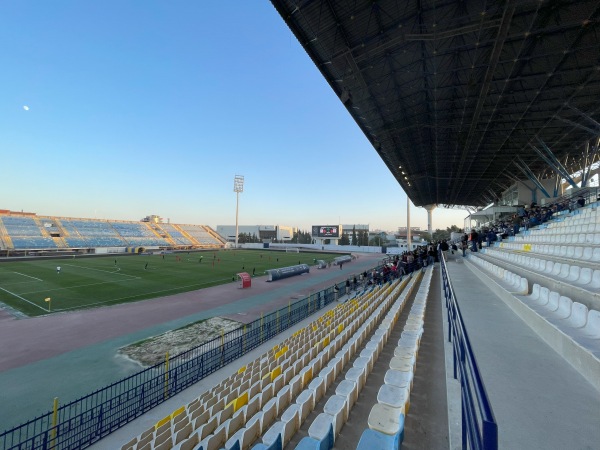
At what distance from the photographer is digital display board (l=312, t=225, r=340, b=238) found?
8144cm

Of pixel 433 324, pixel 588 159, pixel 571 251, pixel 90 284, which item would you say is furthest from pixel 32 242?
pixel 588 159

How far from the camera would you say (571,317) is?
176 inches

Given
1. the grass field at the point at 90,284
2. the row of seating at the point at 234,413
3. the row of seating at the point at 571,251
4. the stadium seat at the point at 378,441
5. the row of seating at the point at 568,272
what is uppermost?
the row of seating at the point at 571,251

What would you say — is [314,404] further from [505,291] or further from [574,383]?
[505,291]

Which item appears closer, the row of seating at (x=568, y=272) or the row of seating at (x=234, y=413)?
the row of seating at (x=234, y=413)

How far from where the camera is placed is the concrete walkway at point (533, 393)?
2395 mm

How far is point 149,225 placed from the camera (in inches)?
3339

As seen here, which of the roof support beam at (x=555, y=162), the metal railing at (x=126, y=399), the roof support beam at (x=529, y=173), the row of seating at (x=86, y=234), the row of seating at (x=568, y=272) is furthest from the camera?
the row of seating at (x=86, y=234)

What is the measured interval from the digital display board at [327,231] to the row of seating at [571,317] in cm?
7560

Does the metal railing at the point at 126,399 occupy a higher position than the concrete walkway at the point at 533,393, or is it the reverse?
the concrete walkway at the point at 533,393

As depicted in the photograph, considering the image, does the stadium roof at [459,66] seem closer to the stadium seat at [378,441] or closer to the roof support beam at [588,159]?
the roof support beam at [588,159]

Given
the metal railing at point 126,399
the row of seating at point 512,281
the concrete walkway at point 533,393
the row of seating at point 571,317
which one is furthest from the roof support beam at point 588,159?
the concrete walkway at point 533,393

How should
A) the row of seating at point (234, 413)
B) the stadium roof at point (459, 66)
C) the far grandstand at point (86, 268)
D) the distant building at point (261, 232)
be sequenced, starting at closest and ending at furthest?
the row of seating at point (234, 413) < the stadium roof at point (459, 66) < the far grandstand at point (86, 268) < the distant building at point (261, 232)

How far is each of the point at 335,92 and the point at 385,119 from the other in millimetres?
4960
